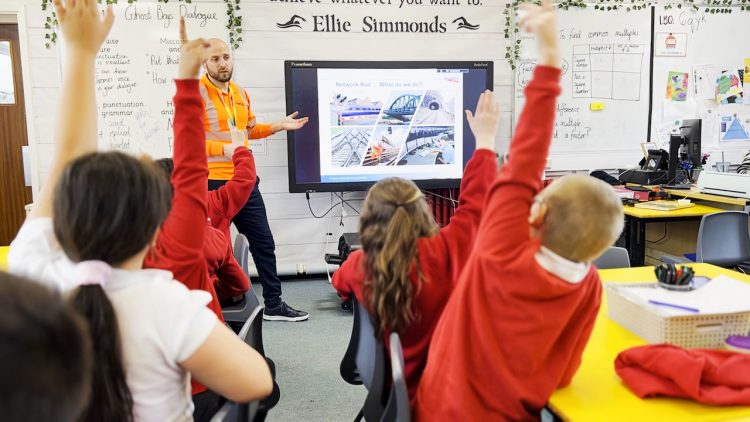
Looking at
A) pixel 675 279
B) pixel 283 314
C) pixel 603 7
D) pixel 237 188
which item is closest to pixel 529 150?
pixel 675 279

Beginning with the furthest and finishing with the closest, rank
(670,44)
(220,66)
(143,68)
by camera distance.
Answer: (670,44) < (143,68) < (220,66)

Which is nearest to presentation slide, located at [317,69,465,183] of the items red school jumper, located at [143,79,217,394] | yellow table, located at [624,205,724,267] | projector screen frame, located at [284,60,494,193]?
projector screen frame, located at [284,60,494,193]

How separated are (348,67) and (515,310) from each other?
342cm

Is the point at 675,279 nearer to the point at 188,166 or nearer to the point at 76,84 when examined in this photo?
the point at 188,166

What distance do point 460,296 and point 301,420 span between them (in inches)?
59.9

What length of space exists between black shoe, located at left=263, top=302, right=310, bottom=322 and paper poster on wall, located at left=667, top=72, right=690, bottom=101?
3848 millimetres

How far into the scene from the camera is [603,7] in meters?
4.73

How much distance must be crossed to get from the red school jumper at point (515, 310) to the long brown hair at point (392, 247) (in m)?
0.29

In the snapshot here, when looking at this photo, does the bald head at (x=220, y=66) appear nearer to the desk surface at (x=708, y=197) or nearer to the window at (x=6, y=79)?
the window at (x=6, y=79)

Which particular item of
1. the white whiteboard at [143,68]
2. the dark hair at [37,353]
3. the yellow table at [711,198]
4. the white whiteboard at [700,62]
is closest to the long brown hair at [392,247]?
the dark hair at [37,353]

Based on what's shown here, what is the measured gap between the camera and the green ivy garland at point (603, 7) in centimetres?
456

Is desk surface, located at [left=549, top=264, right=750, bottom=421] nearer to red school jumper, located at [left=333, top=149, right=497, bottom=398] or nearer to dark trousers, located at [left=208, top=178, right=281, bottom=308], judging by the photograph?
red school jumper, located at [left=333, top=149, right=497, bottom=398]

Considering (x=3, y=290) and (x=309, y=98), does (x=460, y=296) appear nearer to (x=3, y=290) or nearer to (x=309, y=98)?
(x=3, y=290)

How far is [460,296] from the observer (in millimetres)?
1112
